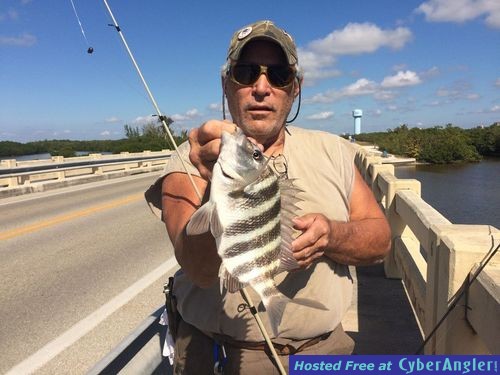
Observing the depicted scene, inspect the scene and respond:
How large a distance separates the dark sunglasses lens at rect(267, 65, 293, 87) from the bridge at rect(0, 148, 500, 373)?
1.23 m

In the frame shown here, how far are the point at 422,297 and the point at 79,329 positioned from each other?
3.59 metres

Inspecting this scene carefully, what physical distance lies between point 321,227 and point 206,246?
547 mm

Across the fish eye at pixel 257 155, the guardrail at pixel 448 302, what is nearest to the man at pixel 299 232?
the guardrail at pixel 448 302

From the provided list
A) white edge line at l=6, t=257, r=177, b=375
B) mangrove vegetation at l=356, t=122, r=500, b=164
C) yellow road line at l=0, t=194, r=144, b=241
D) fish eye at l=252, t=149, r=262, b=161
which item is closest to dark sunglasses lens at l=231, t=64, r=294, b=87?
fish eye at l=252, t=149, r=262, b=161

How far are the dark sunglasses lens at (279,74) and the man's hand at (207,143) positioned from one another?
608 mm

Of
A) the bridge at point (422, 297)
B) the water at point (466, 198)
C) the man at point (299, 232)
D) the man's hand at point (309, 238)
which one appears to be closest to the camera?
the man's hand at point (309, 238)

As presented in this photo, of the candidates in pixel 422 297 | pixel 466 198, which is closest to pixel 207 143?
pixel 422 297

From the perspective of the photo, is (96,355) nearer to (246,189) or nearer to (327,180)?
(327,180)

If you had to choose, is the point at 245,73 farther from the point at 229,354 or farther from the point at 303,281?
the point at 229,354

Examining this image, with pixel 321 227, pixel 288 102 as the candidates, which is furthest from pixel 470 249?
pixel 288 102

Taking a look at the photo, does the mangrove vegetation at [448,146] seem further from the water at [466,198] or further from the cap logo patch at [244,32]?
the cap logo patch at [244,32]

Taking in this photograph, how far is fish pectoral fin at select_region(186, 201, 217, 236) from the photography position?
169cm

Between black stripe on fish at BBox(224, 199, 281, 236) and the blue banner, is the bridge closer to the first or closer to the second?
the blue banner

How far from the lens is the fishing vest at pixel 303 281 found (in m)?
2.42
